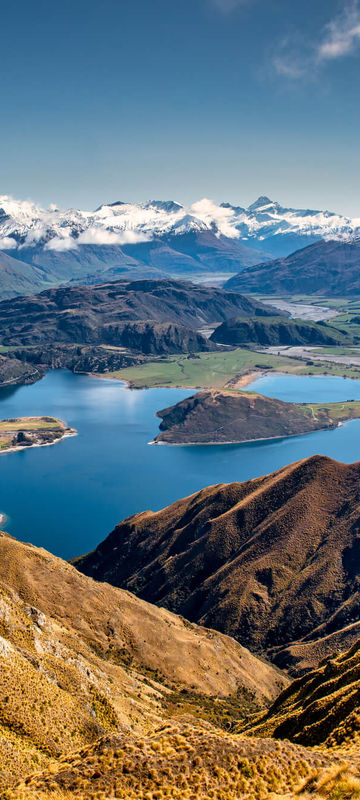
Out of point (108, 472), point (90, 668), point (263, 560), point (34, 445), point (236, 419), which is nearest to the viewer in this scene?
point (90, 668)

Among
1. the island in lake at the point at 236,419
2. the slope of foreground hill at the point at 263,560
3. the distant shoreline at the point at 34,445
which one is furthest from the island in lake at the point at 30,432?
the slope of foreground hill at the point at 263,560

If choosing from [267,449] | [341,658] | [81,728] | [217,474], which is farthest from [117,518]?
[81,728]

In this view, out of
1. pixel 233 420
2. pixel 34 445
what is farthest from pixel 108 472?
pixel 233 420

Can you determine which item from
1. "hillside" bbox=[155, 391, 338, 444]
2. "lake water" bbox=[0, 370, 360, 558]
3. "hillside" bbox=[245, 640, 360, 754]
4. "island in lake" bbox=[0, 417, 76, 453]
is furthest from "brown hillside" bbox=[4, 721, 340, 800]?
"hillside" bbox=[155, 391, 338, 444]

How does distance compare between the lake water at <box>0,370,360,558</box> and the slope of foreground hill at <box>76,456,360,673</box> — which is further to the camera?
the lake water at <box>0,370,360,558</box>

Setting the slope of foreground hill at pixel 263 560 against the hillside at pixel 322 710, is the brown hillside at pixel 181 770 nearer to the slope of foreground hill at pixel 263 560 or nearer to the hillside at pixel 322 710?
the hillside at pixel 322 710

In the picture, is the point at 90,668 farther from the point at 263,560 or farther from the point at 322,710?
the point at 263,560

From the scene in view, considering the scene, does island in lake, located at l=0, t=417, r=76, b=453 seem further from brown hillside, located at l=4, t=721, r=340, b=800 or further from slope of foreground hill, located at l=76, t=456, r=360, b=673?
brown hillside, located at l=4, t=721, r=340, b=800
